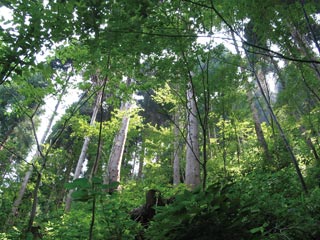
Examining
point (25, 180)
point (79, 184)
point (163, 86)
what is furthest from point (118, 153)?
point (79, 184)

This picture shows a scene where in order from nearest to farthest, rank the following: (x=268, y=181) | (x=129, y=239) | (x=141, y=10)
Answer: (x=141, y=10) < (x=129, y=239) < (x=268, y=181)

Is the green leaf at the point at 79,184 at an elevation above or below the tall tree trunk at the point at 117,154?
below

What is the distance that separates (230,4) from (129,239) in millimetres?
3800

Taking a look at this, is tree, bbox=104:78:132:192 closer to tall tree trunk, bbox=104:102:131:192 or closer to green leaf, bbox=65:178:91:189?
tall tree trunk, bbox=104:102:131:192

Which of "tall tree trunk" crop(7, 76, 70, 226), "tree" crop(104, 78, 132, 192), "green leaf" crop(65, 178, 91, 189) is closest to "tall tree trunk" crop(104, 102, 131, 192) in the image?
"tree" crop(104, 78, 132, 192)

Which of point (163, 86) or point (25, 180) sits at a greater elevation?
point (25, 180)

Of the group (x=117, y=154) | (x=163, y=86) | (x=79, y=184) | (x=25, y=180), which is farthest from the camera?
(x=25, y=180)

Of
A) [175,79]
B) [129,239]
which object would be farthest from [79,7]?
[129,239]

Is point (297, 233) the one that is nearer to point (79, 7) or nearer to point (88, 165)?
point (79, 7)

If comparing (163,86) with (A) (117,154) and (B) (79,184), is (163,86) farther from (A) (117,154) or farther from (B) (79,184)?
(A) (117,154)

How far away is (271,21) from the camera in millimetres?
5074

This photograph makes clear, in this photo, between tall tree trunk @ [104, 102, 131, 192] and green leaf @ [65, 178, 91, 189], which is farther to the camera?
tall tree trunk @ [104, 102, 131, 192]

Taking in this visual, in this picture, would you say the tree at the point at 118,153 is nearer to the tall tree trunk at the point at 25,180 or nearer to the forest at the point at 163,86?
the forest at the point at 163,86

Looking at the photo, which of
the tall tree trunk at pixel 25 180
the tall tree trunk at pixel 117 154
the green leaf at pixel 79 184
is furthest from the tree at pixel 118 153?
the green leaf at pixel 79 184
